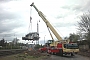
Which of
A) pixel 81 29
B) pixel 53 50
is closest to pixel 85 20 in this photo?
pixel 81 29

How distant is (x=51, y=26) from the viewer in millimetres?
45844

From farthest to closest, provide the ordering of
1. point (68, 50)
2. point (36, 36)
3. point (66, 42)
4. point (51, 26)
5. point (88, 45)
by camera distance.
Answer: point (36, 36), point (88, 45), point (51, 26), point (66, 42), point (68, 50)

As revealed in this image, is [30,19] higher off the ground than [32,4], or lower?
lower

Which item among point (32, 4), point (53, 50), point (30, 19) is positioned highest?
point (32, 4)

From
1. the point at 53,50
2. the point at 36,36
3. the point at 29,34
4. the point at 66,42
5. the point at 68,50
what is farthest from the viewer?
the point at 36,36

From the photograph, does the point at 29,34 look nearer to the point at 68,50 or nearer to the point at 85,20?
the point at 85,20

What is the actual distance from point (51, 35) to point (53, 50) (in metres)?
5.72

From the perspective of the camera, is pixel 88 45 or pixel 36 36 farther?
pixel 36 36

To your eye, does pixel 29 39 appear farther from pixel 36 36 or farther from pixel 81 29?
pixel 81 29

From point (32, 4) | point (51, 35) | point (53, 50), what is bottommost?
point (53, 50)

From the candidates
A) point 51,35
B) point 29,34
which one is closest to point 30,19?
point 51,35

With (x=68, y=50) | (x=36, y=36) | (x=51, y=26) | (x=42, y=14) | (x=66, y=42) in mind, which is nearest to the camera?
(x=68, y=50)

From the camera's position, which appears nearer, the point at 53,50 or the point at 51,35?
the point at 53,50

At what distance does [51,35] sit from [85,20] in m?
18.5
